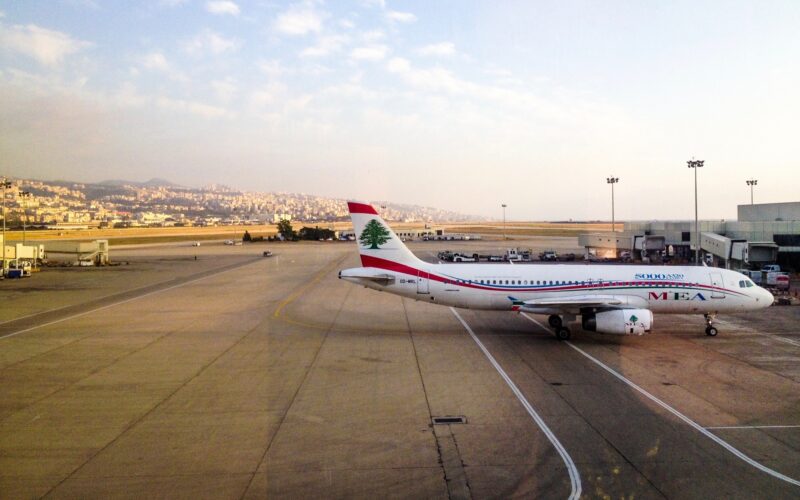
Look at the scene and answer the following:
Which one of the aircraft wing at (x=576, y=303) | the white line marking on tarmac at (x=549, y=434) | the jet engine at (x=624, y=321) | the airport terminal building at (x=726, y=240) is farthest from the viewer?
the airport terminal building at (x=726, y=240)

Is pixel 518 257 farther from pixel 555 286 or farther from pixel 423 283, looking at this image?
pixel 423 283

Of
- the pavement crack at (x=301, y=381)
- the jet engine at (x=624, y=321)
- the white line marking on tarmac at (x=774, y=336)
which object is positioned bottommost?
the white line marking on tarmac at (x=774, y=336)

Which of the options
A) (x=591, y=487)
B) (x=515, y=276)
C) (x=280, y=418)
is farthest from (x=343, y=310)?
(x=591, y=487)

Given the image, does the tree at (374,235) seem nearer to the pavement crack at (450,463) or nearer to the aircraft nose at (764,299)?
the pavement crack at (450,463)

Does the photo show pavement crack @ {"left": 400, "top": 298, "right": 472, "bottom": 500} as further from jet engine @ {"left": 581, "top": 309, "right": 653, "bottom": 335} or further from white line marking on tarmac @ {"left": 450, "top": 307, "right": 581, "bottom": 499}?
jet engine @ {"left": 581, "top": 309, "right": 653, "bottom": 335}

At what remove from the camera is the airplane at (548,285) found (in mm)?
29250

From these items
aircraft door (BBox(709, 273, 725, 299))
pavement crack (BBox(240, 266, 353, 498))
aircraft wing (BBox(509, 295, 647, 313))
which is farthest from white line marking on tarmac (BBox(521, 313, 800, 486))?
pavement crack (BBox(240, 266, 353, 498))

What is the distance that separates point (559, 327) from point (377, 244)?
1163cm

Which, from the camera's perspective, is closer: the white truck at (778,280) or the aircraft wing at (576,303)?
the aircraft wing at (576,303)

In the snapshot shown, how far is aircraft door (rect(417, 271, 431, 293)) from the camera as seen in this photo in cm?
2980

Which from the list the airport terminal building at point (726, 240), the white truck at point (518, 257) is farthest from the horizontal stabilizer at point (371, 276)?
the white truck at point (518, 257)

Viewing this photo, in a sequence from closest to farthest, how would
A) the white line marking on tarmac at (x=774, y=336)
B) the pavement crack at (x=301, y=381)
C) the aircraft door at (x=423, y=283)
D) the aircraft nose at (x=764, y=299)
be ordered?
the pavement crack at (x=301, y=381), the white line marking on tarmac at (x=774, y=336), the aircraft nose at (x=764, y=299), the aircraft door at (x=423, y=283)

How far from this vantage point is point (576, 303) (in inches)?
1087

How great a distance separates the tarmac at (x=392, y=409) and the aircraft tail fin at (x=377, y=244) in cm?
437
